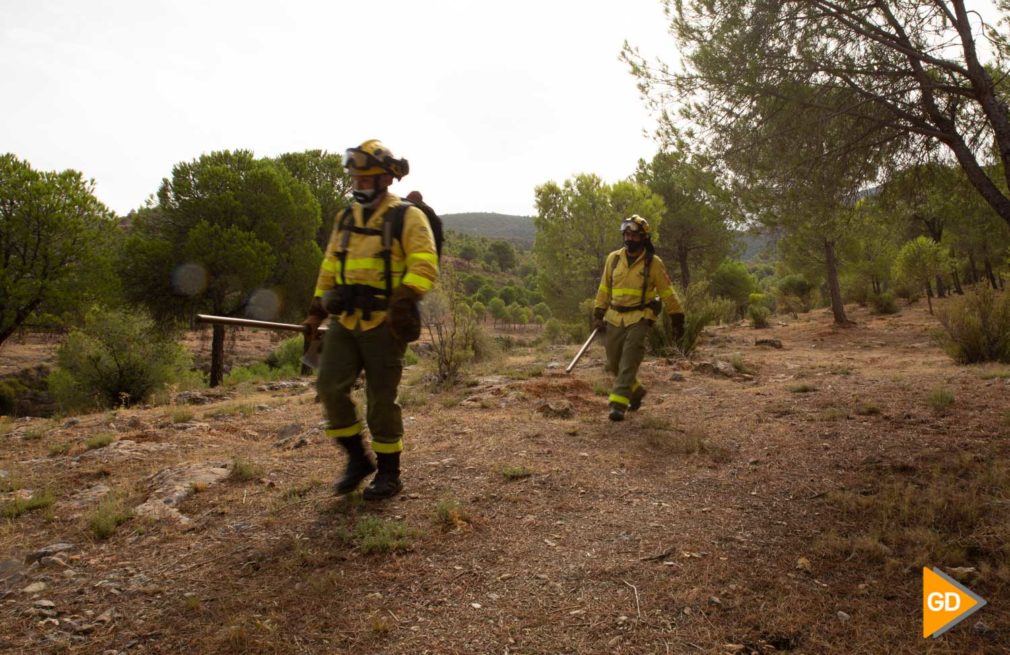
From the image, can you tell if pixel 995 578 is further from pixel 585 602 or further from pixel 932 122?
pixel 932 122

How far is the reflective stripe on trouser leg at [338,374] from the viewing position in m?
3.18

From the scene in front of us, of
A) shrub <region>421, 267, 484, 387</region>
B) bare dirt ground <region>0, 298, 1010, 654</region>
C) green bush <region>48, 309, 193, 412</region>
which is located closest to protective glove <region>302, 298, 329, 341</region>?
bare dirt ground <region>0, 298, 1010, 654</region>

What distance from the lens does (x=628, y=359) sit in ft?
17.4

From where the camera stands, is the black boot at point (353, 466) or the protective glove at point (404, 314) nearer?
the protective glove at point (404, 314)

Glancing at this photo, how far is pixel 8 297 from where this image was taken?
43.2 feet

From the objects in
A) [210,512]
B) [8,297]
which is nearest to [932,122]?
[210,512]

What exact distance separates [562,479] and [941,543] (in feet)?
6.41

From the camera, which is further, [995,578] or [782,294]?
[782,294]

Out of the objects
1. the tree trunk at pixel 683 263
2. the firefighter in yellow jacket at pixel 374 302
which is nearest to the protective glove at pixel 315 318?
the firefighter in yellow jacket at pixel 374 302

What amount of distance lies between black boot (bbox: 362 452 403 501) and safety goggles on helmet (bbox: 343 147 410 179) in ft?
5.70

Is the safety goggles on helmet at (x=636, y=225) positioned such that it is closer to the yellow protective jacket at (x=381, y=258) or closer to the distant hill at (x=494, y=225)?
the yellow protective jacket at (x=381, y=258)

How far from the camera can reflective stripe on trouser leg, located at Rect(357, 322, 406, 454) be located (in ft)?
10.3

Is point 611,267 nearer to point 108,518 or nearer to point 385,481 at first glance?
point 385,481

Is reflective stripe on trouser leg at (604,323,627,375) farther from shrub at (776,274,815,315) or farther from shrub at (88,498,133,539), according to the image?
shrub at (776,274,815,315)
